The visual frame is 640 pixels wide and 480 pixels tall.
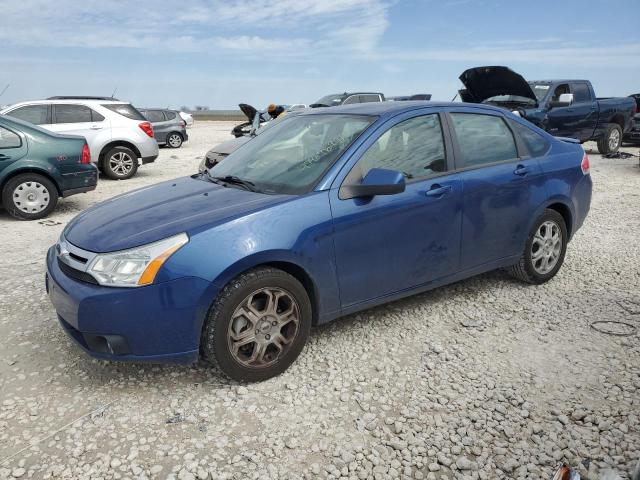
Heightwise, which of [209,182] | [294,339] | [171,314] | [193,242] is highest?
[209,182]

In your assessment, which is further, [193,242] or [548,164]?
[548,164]

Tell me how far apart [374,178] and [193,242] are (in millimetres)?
1161

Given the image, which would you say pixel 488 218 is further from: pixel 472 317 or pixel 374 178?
pixel 374 178

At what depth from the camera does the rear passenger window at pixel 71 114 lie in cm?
1084

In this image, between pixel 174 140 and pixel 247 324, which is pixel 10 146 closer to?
pixel 247 324

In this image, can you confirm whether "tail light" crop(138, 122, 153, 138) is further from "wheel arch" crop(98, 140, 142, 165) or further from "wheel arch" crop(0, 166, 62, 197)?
"wheel arch" crop(0, 166, 62, 197)

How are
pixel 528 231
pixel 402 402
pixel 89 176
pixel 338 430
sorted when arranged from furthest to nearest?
pixel 89 176
pixel 528 231
pixel 402 402
pixel 338 430

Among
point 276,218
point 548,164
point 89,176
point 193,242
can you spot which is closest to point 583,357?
point 548,164

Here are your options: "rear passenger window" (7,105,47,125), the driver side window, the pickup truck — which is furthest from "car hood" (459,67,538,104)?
"rear passenger window" (7,105,47,125)

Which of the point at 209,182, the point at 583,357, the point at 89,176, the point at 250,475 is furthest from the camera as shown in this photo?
the point at 89,176

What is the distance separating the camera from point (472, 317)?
13.5 feet

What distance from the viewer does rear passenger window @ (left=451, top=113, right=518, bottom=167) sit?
4.03m

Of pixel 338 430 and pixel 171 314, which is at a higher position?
pixel 171 314

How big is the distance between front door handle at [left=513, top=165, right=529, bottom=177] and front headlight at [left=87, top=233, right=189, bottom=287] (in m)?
2.73
